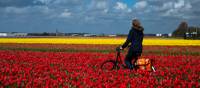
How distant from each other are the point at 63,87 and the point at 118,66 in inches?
214

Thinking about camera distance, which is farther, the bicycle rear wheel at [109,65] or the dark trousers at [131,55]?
the bicycle rear wheel at [109,65]

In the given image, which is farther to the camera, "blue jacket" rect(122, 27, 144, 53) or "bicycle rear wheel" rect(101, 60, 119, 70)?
"bicycle rear wheel" rect(101, 60, 119, 70)

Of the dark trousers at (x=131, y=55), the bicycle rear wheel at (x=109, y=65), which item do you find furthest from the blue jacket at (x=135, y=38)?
the bicycle rear wheel at (x=109, y=65)

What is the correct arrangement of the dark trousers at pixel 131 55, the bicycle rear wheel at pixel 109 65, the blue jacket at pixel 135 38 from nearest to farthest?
the blue jacket at pixel 135 38 < the dark trousers at pixel 131 55 < the bicycle rear wheel at pixel 109 65

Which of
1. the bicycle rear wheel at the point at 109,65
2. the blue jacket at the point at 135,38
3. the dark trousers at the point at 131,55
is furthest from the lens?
the bicycle rear wheel at the point at 109,65

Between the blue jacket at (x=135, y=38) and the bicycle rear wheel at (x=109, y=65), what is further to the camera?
the bicycle rear wheel at (x=109, y=65)

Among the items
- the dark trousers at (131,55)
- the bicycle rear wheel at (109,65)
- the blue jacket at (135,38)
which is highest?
the blue jacket at (135,38)

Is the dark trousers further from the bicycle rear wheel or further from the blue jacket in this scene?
the bicycle rear wheel

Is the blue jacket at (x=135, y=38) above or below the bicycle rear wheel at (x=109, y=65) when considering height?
above

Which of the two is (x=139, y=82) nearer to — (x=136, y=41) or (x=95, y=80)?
(x=95, y=80)

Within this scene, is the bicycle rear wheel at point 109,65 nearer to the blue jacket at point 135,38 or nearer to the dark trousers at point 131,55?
the dark trousers at point 131,55

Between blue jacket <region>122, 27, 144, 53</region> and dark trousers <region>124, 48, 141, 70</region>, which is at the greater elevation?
blue jacket <region>122, 27, 144, 53</region>

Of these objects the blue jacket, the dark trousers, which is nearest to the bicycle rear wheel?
the dark trousers

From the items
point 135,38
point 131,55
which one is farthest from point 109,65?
point 135,38
